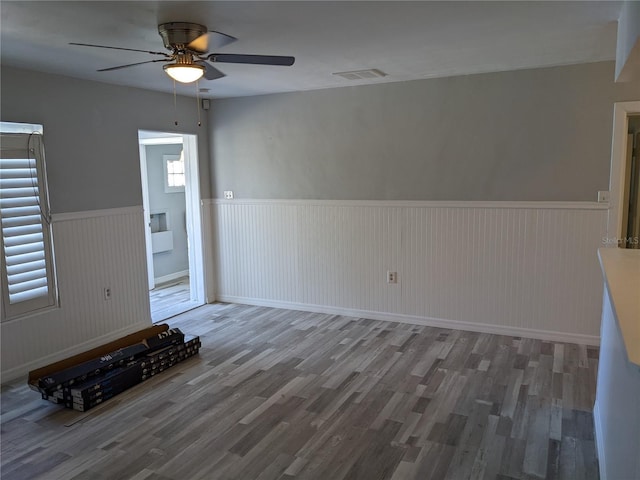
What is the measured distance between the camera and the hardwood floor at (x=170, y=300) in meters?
5.70

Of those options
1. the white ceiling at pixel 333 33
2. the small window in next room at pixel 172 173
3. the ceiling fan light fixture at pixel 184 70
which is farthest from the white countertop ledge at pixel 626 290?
the small window in next room at pixel 172 173

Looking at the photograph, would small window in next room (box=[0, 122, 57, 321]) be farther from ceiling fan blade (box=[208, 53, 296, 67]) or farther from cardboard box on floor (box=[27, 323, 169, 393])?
ceiling fan blade (box=[208, 53, 296, 67])

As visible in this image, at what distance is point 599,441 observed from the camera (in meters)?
2.77

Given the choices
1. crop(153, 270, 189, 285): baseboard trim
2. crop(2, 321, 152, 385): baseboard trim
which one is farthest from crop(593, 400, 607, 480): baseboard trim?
crop(153, 270, 189, 285): baseboard trim

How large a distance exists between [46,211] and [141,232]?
107 centimetres

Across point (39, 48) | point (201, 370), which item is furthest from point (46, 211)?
point (201, 370)

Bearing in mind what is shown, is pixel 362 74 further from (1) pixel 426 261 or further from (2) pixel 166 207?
(2) pixel 166 207

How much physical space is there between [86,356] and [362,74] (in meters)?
3.40

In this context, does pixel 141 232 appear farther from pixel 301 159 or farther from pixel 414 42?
pixel 414 42

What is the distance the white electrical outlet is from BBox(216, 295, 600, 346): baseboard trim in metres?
1.22

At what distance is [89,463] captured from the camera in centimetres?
280

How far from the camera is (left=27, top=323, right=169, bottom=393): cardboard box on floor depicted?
11.8 feet

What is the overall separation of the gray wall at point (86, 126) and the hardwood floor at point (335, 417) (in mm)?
1721

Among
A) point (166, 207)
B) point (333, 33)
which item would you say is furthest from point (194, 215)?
point (333, 33)
